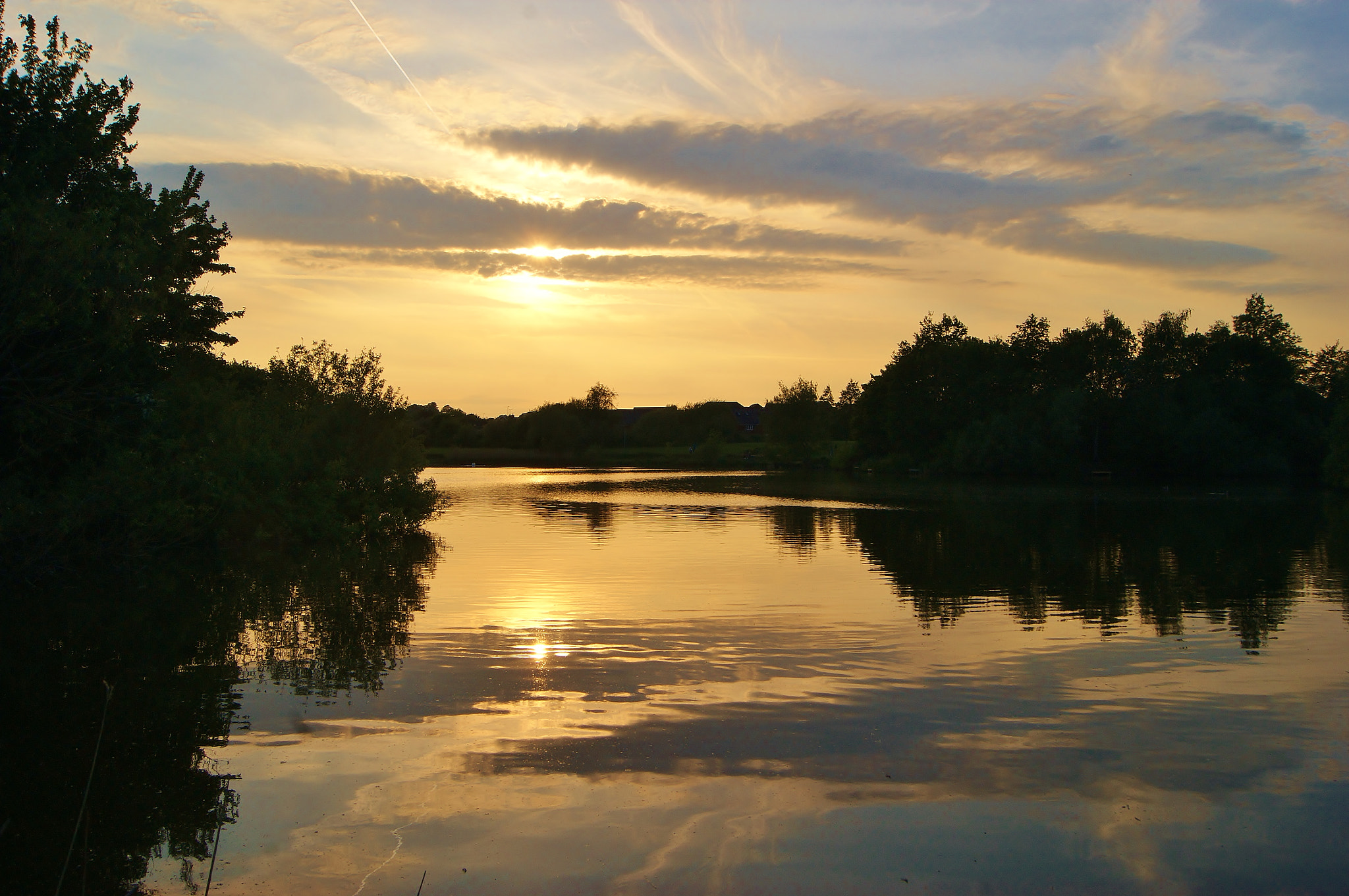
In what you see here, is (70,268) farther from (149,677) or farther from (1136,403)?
(1136,403)

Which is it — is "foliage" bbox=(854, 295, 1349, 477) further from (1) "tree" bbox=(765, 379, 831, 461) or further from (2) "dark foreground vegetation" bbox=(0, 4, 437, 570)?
(2) "dark foreground vegetation" bbox=(0, 4, 437, 570)

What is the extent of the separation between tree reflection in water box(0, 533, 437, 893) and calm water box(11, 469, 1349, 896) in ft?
0.33

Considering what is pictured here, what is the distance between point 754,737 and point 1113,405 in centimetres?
9811

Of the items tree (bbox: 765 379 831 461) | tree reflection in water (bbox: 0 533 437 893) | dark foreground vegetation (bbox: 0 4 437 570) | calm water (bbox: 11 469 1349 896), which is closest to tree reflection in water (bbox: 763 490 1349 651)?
calm water (bbox: 11 469 1349 896)

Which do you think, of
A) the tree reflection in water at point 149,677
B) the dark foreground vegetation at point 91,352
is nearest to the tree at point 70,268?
the dark foreground vegetation at point 91,352

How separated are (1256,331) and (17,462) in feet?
351

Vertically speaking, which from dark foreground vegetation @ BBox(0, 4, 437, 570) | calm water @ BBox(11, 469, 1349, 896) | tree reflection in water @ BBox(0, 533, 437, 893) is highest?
dark foreground vegetation @ BBox(0, 4, 437, 570)

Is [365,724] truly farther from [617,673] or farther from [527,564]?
[527,564]

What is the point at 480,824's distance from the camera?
818 centimetres

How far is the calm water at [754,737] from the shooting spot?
24.6ft

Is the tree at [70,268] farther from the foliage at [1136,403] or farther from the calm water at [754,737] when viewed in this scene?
the foliage at [1136,403]

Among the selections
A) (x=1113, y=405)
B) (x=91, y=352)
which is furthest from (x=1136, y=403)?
(x=91, y=352)

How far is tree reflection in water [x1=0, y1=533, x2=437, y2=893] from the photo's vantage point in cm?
776

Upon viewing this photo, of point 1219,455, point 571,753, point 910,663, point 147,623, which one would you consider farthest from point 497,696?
point 1219,455
